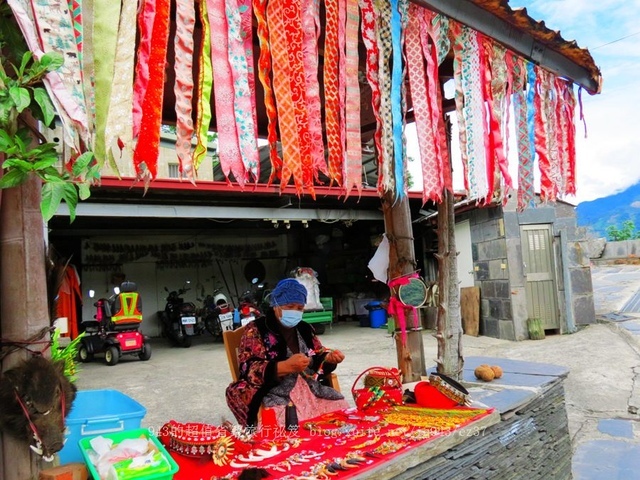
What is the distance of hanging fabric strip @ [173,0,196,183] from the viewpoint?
2.07 meters

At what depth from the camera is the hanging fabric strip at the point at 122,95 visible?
182 cm

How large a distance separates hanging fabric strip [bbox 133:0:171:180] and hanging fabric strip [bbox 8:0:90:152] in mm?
314

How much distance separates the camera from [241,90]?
235 cm

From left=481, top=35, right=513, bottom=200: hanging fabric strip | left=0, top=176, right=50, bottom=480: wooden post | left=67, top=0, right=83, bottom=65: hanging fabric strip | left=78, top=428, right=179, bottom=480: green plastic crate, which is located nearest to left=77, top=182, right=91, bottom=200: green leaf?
left=0, top=176, right=50, bottom=480: wooden post

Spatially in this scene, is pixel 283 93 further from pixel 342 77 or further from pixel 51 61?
pixel 51 61

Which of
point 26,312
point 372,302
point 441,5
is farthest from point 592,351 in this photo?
point 26,312

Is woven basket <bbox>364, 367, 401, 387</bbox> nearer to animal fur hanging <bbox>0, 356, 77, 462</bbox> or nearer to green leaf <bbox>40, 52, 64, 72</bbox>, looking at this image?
animal fur hanging <bbox>0, 356, 77, 462</bbox>

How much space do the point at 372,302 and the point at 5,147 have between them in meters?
12.2

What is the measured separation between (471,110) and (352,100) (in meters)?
Answer: 1.01

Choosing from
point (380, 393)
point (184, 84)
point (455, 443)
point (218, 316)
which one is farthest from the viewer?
point (218, 316)

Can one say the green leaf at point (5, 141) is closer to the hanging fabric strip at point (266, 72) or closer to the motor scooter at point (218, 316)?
the hanging fabric strip at point (266, 72)

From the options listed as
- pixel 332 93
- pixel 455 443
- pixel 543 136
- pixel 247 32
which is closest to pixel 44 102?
pixel 247 32

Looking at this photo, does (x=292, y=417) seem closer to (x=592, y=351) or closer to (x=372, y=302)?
(x=592, y=351)

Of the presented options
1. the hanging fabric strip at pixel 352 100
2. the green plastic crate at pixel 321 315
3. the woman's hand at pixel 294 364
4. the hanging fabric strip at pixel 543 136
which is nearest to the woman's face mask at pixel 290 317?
the woman's hand at pixel 294 364
